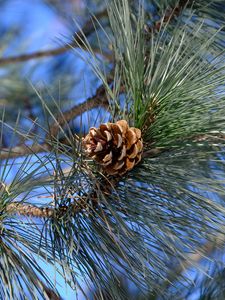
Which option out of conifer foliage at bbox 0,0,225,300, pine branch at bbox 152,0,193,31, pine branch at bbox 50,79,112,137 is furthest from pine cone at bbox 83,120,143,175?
pine branch at bbox 152,0,193,31

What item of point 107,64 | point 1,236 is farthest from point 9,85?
point 1,236

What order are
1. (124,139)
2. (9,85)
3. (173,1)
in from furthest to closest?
1. (9,85)
2. (173,1)
3. (124,139)

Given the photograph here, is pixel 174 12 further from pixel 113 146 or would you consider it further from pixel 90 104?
pixel 113 146

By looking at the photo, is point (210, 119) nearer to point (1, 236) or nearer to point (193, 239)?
point (193, 239)

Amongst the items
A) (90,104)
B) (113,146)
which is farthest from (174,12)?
(113,146)

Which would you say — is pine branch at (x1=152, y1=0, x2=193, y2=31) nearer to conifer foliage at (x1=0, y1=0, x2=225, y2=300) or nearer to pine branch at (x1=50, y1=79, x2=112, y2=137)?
pine branch at (x1=50, y1=79, x2=112, y2=137)

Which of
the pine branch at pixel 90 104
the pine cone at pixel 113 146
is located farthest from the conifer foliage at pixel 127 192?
the pine branch at pixel 90 104

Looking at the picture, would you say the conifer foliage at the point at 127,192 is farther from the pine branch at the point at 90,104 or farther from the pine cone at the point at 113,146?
the pine branch at the point at 90,104

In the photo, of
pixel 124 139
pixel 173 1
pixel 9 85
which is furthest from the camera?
pixel 9 85

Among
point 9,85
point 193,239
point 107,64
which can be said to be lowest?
point 193,239
